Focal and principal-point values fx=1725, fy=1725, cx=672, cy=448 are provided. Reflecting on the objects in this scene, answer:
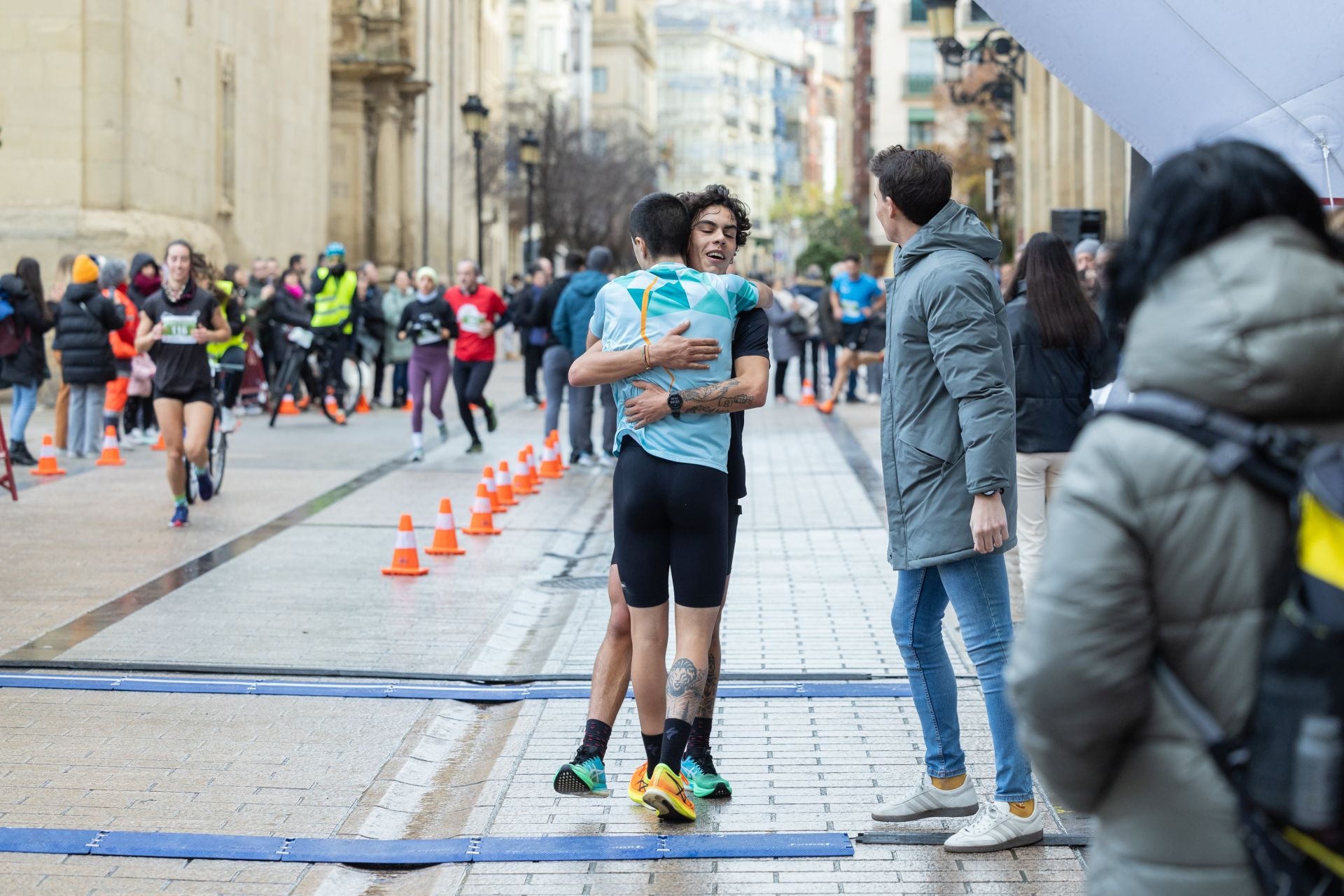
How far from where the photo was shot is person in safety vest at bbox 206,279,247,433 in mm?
14723

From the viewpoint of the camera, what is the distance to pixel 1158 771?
2.50 meters

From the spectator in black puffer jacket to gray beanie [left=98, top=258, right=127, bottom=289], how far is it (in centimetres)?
74

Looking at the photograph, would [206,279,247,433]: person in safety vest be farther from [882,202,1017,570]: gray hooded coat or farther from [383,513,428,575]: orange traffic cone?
[882,202,1017,570]: gray hooded coat

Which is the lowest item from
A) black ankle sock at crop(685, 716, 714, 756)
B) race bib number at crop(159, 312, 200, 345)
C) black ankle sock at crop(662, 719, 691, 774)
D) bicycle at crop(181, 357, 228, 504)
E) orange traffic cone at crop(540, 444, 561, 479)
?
black ankle sock at crop(685, 716, 714, 756)

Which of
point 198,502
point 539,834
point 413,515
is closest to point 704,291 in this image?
point 539,834

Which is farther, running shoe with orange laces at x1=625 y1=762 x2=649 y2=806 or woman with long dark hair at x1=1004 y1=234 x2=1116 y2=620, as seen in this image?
woman with long dark hair at x1=1004 y1=234 x2=1116 y2=620

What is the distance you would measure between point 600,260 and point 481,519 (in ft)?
15.6

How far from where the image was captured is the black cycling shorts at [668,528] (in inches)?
201

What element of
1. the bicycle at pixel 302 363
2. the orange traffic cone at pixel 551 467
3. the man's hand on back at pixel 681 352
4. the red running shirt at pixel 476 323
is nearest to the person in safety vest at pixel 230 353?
the red running shirt at pixel 476 323

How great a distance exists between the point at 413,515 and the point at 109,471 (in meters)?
3.88

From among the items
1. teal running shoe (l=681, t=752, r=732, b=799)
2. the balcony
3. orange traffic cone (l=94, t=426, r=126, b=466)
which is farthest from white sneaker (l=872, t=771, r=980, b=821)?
the balcony

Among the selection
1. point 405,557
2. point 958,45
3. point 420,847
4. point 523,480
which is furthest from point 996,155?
point 420,847

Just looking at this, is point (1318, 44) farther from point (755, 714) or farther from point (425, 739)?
point (425, 739)

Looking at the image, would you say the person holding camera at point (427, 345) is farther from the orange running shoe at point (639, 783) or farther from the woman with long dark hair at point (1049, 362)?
the orange running shoe at point (639, 783)
